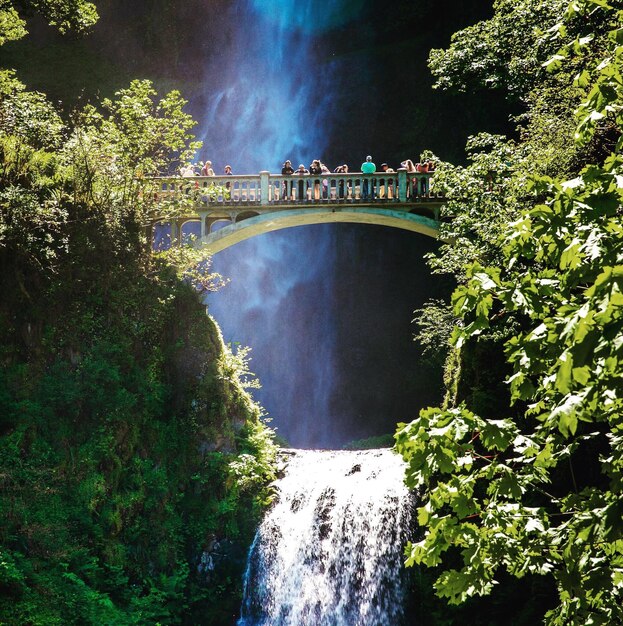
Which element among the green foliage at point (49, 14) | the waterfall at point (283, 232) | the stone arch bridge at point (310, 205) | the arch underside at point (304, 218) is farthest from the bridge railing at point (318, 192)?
the waterfall at point (283, 232)

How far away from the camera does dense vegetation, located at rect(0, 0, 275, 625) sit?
11.5 meters

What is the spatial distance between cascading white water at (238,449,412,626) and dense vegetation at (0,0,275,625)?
60 centimetres

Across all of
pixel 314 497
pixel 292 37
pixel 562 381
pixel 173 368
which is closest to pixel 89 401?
pixel 173 368

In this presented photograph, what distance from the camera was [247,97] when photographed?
30.3 metres

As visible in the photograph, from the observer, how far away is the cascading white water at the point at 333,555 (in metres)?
12.6

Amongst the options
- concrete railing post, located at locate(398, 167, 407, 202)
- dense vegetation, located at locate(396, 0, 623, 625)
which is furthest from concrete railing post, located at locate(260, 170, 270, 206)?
dense vegetation, located at locate(396, 0, 623, 625)

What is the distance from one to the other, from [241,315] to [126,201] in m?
15.1

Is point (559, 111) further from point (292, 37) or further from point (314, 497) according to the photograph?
point (292, 37)

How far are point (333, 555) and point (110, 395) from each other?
17.5ft

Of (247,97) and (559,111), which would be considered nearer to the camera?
(559,111)

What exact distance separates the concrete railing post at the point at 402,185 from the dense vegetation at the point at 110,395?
5.44 m

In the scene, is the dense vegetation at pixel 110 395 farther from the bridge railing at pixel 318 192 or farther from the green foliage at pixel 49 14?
the bridge railing at pixel 318 192

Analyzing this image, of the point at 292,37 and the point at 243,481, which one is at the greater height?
the point at 292,37

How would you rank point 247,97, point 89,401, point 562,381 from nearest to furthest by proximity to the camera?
1. point 562,381
2. point 89,401
3. point 247,97
